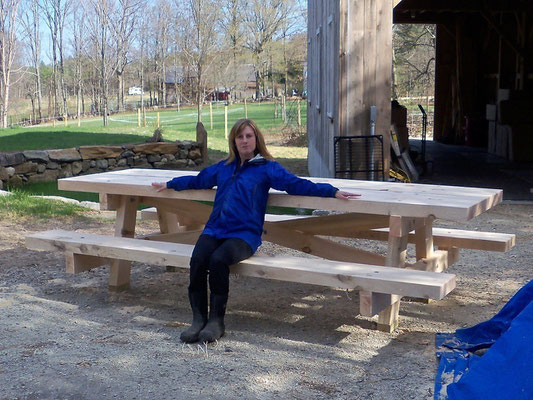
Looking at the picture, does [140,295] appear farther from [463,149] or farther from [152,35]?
[152,35]

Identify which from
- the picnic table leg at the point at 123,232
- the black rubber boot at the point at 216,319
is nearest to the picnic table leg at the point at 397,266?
the black rubber boot at the point at 216,319

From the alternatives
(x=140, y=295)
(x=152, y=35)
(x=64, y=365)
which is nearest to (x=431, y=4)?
(x=140, y=295)

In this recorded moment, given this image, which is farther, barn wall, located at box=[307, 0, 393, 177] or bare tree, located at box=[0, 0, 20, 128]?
bare tree, located at box=[0, 0, 20, 128]

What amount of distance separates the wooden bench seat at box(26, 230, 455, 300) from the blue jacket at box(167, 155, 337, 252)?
198 mm

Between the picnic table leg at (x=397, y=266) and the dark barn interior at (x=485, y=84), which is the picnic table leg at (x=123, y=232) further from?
the dark barn interior at (x=485, y=84)

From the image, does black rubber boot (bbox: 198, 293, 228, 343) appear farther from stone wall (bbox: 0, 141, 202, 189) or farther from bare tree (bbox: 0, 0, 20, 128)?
bare tree (bbox: 0, 0, 20, 128)

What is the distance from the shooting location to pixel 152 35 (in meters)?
36.9

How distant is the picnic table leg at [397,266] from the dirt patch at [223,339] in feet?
0.31

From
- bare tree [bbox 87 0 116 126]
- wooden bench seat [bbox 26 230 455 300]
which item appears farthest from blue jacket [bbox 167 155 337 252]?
bare tree [bbox 87 0 116 126]

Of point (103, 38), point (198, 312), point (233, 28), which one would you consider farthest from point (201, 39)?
point (198, 312)

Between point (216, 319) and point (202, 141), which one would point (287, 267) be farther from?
point (202, 141)

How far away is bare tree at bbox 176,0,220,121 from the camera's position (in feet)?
81.7

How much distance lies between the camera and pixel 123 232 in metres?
5.42

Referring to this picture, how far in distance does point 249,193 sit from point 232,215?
0.56 ft
